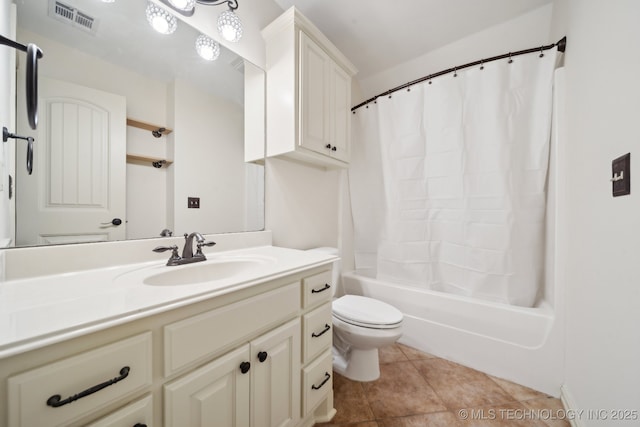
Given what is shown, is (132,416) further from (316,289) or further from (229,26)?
(229,26)

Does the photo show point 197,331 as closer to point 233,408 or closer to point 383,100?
point 233,408

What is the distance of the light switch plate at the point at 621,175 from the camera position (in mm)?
701

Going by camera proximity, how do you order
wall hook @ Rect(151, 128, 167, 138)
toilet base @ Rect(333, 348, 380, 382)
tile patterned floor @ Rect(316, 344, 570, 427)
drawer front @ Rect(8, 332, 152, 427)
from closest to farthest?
drawer front @ Rect(8, 332, 152, 427)
wall hook @ Rect(151, 128, 167, 138)
tile patterned floor @ Rect(316, 344, 570, 427)
toilet base @ Rect(333, 348, 380, 382)

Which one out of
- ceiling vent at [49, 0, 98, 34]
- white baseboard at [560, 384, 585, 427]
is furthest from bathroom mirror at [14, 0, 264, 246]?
white baseboard at [560, 384, 585, 427]

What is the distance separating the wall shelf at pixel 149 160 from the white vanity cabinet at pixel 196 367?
0.70 meters

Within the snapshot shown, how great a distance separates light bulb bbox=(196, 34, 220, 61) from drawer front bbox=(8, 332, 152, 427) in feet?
4.21

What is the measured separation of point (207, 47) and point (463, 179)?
5.62 ft

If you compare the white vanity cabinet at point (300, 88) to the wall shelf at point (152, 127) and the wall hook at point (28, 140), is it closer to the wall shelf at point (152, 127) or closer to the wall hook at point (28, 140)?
the wall shelf at point (152, 127)

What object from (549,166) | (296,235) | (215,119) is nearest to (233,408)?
(296,235)

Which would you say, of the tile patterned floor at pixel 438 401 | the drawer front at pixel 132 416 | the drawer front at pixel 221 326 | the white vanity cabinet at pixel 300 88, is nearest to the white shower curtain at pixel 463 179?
the tile patterned floor at pixel 438 401

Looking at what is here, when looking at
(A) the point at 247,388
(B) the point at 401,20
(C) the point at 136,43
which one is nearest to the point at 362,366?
(A) the point at 247,388

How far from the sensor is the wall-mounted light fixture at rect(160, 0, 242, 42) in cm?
106

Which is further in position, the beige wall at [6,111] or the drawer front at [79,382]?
the beige wall at [6,111]

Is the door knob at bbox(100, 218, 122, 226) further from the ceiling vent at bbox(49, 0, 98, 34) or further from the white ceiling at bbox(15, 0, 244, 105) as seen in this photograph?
the ceiling vent at bbox(49, 0, 98, 34)
